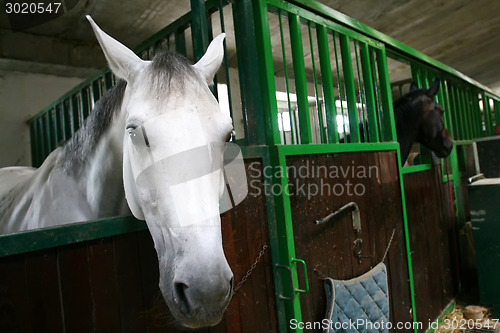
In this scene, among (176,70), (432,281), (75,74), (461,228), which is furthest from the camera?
(75,74)

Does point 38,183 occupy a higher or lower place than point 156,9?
lower

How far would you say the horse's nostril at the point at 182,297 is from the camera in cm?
79

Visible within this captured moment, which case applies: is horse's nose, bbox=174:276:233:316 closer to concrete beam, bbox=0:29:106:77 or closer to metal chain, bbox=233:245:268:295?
metal chain, bbox=233:245:268:295

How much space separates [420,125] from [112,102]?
3240 millimetres

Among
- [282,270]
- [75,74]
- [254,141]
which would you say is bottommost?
[282,270]

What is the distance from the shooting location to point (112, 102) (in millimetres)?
1204

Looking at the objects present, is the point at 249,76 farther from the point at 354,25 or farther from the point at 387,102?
the point at 387,102

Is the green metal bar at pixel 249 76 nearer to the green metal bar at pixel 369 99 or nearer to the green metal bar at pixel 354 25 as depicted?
the green metal bar at pixel 354 25

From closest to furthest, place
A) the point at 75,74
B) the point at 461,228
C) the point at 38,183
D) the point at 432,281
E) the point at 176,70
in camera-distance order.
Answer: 1. the point at 176,70
2. the point at 38,183
3. the point at 432,281
4. the point at 461,228
5. the point at 75,74

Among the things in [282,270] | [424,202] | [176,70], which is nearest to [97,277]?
[176,70]

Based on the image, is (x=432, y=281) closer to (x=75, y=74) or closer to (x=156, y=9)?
(x=156, y=9)

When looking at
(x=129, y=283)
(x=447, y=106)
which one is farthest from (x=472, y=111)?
(x=129, y=283)

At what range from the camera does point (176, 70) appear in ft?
3.28

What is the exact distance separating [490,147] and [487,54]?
16.4 ft
